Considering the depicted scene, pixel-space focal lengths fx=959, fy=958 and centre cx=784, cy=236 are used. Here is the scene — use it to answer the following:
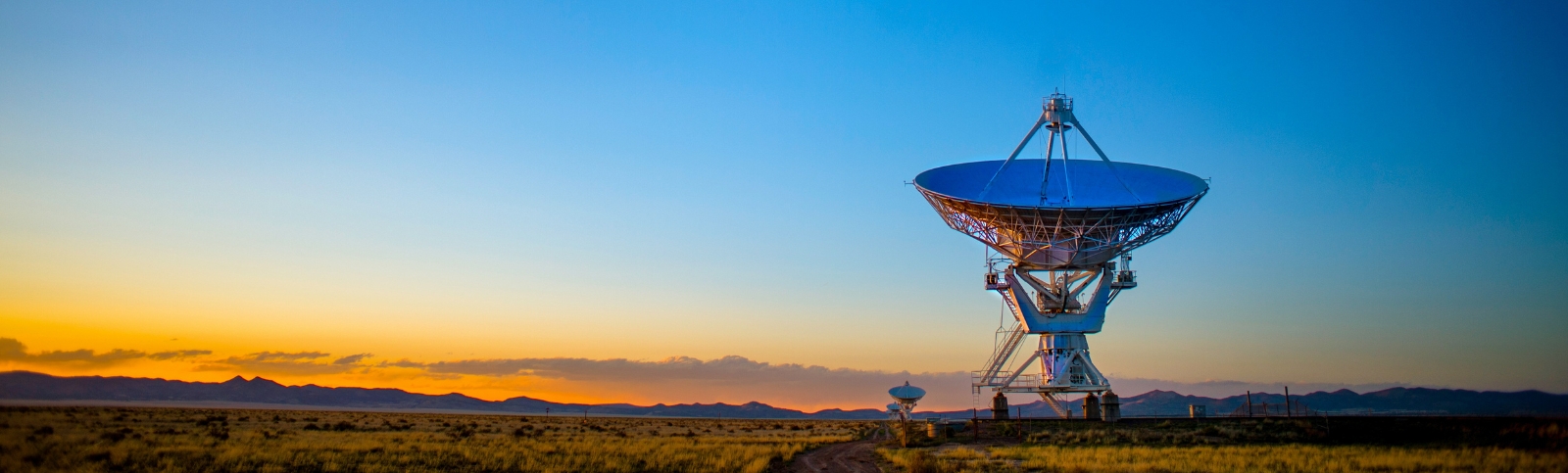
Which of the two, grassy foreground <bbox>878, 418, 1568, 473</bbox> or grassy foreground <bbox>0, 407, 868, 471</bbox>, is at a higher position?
grassy foreground <bbox>878, 418, 1568, 473</bbox>

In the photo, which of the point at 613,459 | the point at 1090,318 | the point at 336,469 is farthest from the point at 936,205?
the point at 336,469

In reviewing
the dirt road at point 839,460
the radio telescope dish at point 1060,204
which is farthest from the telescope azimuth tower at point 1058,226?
the dirt road at point 839,460

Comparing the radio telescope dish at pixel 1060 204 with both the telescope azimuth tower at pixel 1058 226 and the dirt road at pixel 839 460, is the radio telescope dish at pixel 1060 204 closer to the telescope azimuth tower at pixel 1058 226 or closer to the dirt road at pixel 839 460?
the telescope azimuth tower at pixel 1058 226

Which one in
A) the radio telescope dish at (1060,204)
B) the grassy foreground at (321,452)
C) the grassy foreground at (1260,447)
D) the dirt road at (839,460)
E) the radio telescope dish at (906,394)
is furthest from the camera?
the radio telescope dish at (906,394)

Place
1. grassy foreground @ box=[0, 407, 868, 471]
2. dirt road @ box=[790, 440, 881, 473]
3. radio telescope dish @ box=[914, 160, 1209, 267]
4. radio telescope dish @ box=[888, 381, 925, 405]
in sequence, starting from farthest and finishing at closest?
radio telescope dish @ box=[888, 381, 925, 405] < radio telescope dish @ box=[914, 160, 1209, 267] < dirt road @ box=[790, 440, 881, 473] < grassy foreground @ box=[0, 407, 868, 471]

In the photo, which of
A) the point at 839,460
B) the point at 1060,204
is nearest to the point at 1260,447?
the point at 839,460

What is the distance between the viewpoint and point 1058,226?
128 ft

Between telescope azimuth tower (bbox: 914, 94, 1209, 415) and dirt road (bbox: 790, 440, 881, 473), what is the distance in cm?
1016

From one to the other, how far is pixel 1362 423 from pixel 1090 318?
11.4 metres

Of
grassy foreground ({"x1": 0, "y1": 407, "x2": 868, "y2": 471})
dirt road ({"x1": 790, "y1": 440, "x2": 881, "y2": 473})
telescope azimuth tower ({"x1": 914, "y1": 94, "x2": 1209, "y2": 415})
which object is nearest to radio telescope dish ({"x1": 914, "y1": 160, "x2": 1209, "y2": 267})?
telescope azimuth tower ({"x1": 914, "y1": 94, "x2": 1209, "y2": 415})

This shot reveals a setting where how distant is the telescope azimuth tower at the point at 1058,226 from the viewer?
129ft

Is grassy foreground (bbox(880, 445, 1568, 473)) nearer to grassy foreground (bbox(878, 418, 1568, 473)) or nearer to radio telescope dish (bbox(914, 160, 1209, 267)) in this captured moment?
grassy foreground (bbox(878, 418, 1568, 473))

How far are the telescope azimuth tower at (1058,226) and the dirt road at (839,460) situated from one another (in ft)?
33.3

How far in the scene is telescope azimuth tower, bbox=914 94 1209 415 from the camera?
3919 cm
